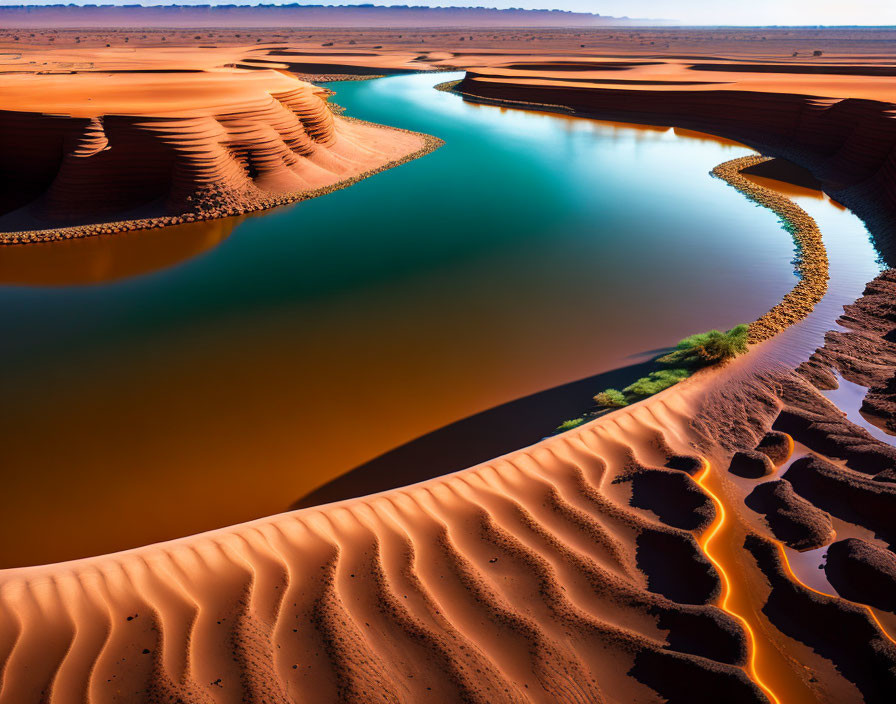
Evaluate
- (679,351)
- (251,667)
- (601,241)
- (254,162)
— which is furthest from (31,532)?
(254,162)

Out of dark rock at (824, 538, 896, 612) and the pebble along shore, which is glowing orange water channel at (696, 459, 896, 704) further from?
the pebble along shore

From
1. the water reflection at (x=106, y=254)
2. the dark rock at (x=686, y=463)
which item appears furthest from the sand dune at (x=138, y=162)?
the dark rock at (x=686, y=463)

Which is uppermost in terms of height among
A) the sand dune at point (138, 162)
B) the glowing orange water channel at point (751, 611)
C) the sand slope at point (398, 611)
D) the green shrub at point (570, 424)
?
the sand dune at point (138, 162)

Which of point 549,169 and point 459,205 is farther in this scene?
point 549,169

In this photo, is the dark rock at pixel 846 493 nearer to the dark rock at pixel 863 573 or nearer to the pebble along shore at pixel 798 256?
the dark rock at pixel 863 573

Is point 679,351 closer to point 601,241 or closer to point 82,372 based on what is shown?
point 601,241

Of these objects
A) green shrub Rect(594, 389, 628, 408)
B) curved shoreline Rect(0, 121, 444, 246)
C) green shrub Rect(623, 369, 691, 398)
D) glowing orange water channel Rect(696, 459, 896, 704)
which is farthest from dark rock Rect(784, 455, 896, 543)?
→ curved shoreline Rect(0, 121, 444, 246)
